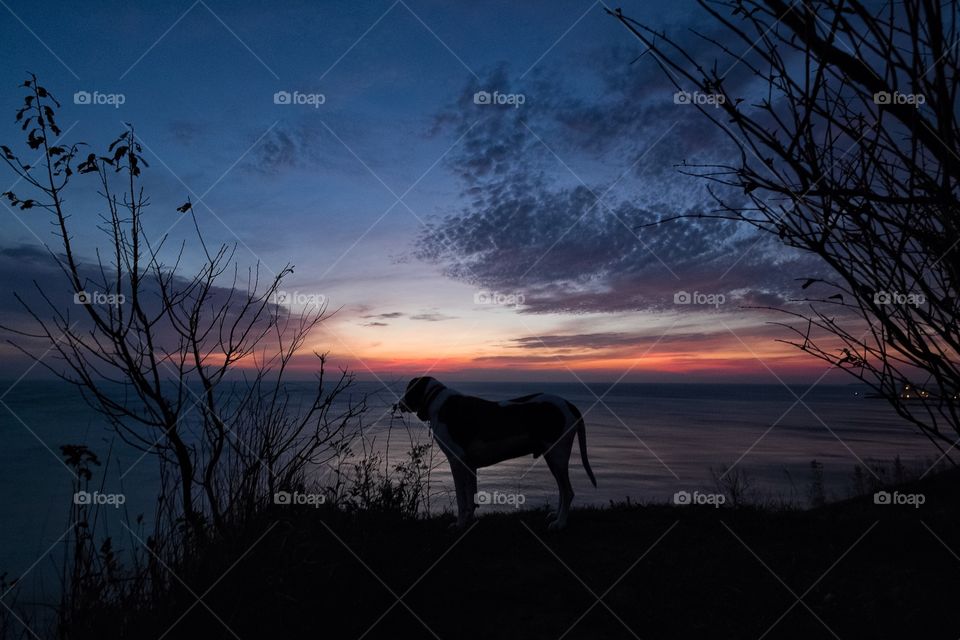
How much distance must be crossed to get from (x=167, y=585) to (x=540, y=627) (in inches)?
126

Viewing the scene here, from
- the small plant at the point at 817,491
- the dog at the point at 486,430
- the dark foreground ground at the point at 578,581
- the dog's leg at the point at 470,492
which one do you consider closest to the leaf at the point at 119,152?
the dark foreground ground at the point at 578,581

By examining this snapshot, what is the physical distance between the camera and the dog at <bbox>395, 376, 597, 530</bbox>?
759 cm

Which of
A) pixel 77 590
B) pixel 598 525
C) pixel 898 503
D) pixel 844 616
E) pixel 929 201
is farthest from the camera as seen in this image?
pixel 898 503

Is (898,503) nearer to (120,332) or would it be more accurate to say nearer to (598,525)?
(598,525)

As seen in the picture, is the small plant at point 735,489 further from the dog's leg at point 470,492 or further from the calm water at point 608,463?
the dog's leg at point 470,492

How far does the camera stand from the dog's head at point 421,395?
25.8 ft

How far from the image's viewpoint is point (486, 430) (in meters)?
7.59

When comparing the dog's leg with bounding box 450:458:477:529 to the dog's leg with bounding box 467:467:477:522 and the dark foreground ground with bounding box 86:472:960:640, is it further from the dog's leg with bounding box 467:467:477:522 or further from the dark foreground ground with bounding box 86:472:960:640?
the dark foreground ground with bounding box 86:472:960:640

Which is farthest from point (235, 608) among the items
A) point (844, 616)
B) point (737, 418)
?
point (737, 418)

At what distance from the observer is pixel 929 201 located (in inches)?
71.4

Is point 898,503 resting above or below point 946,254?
below

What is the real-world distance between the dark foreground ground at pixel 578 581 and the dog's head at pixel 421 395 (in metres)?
1.39

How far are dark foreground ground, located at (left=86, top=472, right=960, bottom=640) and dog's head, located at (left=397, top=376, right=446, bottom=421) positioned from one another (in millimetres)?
1385

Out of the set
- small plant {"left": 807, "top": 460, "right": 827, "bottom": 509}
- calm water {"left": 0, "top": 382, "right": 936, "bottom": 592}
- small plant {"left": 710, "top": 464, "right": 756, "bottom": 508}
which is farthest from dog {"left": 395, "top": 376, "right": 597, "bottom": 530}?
small plant {"left": 807, "top": 460, "right": 827, "bottom": 509}
